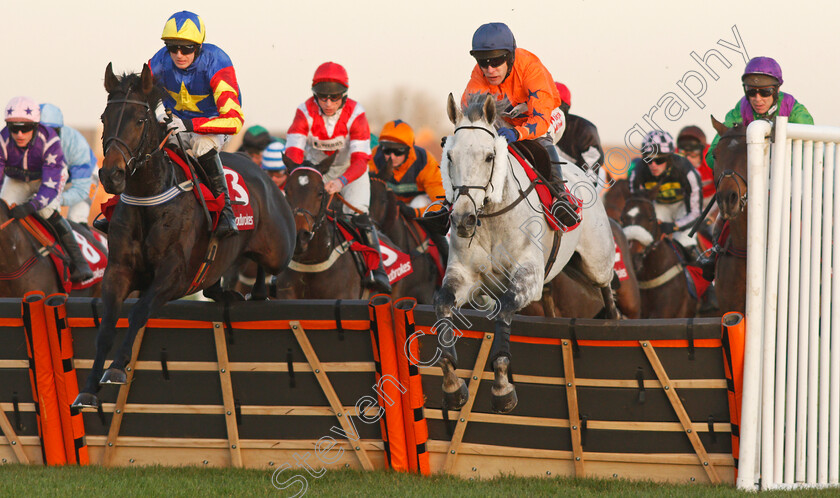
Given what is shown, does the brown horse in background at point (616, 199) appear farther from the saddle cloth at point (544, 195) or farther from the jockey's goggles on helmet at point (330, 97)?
the saddle cloth at point (544, 195)

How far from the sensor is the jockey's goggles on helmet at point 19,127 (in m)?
8.85

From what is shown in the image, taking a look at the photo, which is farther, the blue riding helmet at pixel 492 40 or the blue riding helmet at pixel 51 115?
the blue riding helmet at pixel 51 115

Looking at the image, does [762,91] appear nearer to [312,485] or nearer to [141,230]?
[312,485]

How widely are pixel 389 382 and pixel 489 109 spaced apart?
1740mm

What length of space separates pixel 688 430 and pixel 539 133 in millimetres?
1948

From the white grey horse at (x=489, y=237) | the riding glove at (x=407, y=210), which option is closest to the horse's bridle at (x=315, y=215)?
the riding glove at (x=407, y=210)

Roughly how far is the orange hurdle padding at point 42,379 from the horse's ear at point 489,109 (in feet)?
Result: 9.82

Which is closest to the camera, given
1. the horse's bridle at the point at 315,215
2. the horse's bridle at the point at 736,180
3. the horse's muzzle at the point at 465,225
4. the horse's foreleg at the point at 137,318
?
the horse's muzzle at the point at 465,225

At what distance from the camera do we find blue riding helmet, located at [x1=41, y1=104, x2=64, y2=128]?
386 inches

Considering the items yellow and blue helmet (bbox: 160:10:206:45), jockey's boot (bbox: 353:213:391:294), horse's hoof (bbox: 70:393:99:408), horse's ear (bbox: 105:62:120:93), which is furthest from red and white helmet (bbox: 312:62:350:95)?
horse's hoof (bbox: 70:393:99:408)

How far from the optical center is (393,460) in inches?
229

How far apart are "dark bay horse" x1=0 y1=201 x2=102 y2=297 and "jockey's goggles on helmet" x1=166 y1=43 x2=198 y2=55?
11.7ft

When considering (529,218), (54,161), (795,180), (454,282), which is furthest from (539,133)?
(54,161)

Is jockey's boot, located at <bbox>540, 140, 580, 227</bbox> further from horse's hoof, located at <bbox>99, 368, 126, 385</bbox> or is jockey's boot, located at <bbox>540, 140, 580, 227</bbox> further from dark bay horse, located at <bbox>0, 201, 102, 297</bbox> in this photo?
dark bay horse, located at <bbox>0, 201, 102, 297</bbox>
